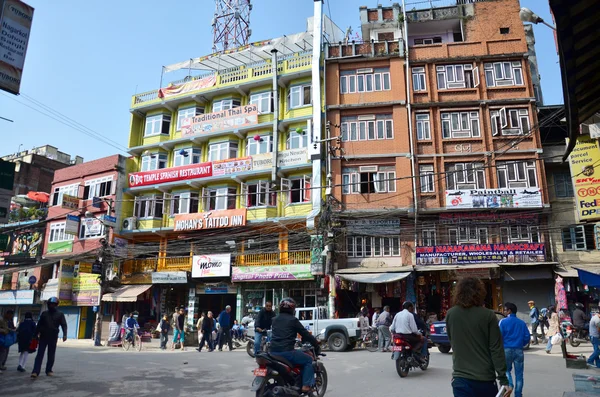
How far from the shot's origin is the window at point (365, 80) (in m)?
27.5

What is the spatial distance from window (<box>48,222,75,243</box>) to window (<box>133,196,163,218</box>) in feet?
19.8

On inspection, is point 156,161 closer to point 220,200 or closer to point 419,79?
point 220,200

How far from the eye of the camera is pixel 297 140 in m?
28.7

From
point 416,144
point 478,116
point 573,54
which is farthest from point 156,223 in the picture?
point 573,54

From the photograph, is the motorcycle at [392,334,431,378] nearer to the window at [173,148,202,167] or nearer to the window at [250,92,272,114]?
the window at [250,92,272,114]

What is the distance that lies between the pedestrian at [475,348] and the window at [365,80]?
2419 centimetres

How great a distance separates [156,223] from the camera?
3119 cm

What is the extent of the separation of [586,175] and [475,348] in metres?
14.4

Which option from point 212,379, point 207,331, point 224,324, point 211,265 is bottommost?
point 212,379

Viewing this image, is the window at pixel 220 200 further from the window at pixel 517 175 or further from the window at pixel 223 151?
the window at pixel 517 175

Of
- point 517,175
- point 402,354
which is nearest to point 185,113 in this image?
point 517,175

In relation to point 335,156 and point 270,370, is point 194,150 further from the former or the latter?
point 270,370

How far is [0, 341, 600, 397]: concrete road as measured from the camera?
343 inches

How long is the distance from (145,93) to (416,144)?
20.2 metres
